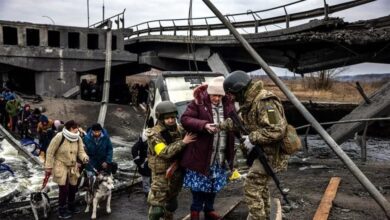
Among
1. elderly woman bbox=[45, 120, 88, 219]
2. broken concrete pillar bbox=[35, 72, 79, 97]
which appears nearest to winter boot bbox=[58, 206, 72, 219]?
elderly woman bbox=[45, 120, 88, 219]

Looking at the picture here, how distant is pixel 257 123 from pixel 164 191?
138 cm

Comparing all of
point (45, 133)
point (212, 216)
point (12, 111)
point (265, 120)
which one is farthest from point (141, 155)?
point (12, 111)

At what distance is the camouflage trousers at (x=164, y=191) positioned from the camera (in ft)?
16.4

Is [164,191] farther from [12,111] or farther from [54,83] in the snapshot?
[54,83]

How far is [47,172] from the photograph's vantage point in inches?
269

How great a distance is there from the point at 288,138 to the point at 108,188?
371 cm

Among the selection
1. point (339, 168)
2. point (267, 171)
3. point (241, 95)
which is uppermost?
point (241, 95)

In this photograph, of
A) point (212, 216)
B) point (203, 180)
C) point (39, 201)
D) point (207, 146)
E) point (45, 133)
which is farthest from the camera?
point (45, 133)

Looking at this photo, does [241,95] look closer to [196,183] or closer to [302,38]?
[196,183]

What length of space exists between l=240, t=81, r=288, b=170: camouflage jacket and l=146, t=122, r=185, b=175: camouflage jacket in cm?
84

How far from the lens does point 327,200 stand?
6.61 m

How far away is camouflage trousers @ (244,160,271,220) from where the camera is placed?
4504mm

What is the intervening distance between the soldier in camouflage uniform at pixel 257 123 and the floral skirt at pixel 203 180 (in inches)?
32.0

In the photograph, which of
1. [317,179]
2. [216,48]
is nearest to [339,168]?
[317,179]
